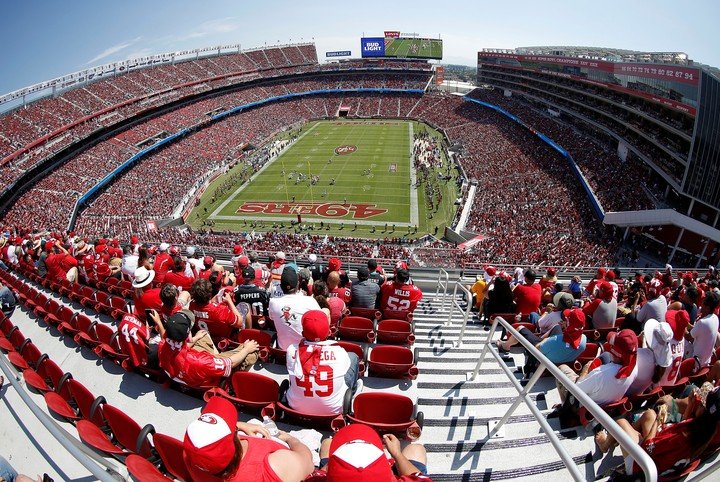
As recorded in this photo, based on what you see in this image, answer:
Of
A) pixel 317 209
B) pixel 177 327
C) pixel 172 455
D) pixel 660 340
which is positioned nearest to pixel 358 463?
pixel 172 455

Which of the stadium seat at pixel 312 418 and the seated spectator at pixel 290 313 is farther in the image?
the seated spectator at pixel 290 313

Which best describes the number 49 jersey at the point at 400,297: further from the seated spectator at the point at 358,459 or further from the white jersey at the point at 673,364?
the seated spectator at the point at 358,459

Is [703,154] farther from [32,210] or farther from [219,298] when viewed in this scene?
[32,210]

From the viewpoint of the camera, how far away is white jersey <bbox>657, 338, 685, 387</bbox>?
13.6ft

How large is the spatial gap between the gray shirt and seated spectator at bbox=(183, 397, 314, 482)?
170 inches

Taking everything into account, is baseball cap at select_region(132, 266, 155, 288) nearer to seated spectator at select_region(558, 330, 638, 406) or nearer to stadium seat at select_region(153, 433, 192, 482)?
stadium seat at select_region(153, 433, 192, 482)

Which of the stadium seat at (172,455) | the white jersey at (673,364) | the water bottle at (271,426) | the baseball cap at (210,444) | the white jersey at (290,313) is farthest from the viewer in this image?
the white jersey at (290,313)

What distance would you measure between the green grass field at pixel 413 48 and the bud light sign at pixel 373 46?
122cm

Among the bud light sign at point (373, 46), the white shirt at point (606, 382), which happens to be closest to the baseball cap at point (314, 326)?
the white shirt at point (606, 382)

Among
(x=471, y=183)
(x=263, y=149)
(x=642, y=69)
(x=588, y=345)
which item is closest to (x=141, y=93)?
(x=263, y=149)

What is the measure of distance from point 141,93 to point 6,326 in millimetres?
56314

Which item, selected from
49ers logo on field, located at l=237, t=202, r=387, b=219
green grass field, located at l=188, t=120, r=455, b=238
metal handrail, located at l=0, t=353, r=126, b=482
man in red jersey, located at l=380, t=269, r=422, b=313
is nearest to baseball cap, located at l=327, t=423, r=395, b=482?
metal handrail, located at l=0, t=353, r=126, b=482

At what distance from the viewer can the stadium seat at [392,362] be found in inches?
194

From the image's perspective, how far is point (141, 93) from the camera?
51.9 meters
